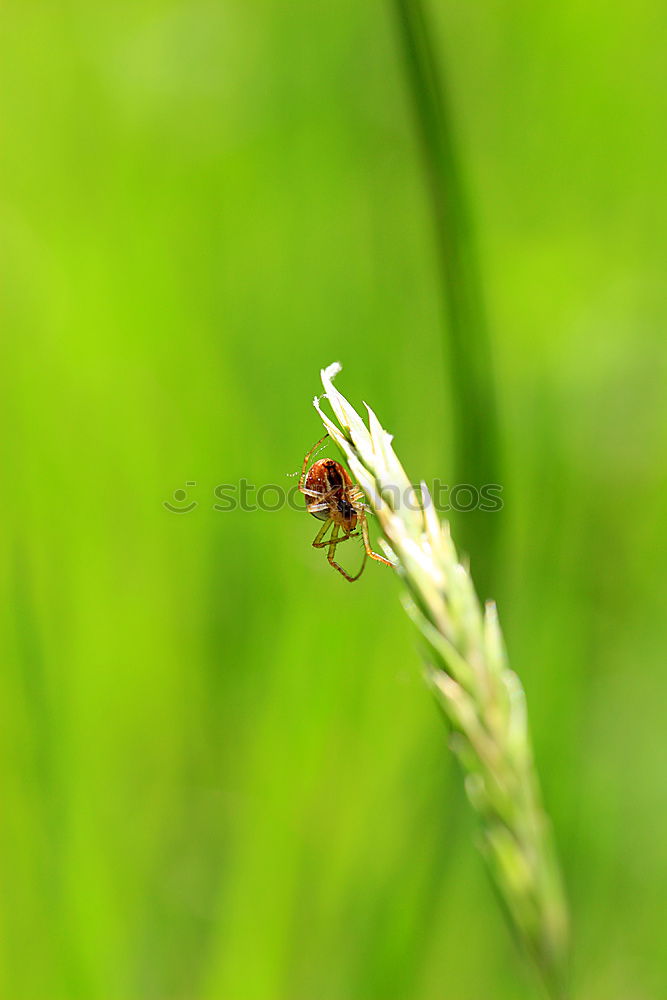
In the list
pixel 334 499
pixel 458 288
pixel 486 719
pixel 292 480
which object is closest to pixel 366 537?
pixel 334 499

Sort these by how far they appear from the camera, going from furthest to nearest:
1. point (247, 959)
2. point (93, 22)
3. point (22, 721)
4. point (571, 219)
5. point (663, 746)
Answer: point (93, 22)
point (571, 219)
point (663, 746)
point (22, 721)
point (247, 959)

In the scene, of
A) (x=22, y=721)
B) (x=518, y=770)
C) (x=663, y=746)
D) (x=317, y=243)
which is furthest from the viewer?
(x=317, y=243)

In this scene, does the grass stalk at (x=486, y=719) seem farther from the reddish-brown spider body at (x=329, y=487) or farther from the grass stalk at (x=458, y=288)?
the reddish-brown spider body at (x=329, y=487)

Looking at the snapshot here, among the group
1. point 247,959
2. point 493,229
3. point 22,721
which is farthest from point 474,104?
point 247,959

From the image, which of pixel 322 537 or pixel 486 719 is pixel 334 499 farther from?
pixel 486 719

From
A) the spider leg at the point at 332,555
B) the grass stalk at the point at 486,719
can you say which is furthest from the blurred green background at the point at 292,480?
the grass stalk at the point at 486,719

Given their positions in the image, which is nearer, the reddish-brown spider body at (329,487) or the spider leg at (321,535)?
the reddish-brown spider body at (329,487)

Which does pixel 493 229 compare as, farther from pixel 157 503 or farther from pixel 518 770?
pixel 518 770
